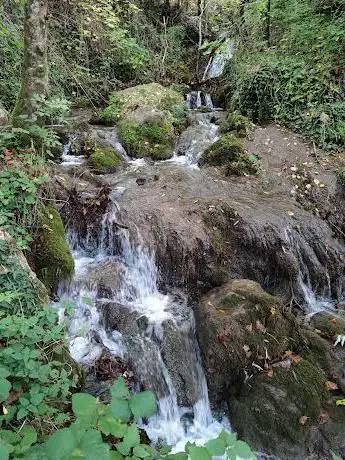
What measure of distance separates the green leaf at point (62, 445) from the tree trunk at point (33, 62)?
4.00 meters

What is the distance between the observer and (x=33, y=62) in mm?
4820

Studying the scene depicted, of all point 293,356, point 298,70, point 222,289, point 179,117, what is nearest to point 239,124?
point 298,70

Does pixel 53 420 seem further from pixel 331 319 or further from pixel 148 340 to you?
pixel 331 319

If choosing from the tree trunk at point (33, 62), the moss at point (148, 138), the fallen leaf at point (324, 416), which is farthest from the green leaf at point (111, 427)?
the moss at point (148, 138)

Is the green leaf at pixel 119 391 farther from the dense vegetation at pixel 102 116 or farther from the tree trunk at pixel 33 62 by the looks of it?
the tree trunk at pixel 33 62

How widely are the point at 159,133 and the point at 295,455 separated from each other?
23.5 ft

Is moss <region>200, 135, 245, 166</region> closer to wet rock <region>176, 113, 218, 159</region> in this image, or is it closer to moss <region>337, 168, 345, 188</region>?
wet rock <region>176, 113, 218, 159</region>

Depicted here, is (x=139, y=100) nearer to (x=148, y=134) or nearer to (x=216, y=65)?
(x=148, y=134)

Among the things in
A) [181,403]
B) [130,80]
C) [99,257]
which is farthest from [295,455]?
[130,80]

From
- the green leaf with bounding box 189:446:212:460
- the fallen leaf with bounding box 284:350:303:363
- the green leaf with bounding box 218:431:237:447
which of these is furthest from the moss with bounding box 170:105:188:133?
the green leaf with bounding box 189:446:212:460

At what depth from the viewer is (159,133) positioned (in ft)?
29.9

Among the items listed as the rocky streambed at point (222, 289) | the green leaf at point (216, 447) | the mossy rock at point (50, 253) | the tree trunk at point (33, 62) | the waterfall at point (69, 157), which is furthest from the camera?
the waterfall at point (69, 157)

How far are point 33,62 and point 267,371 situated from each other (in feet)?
15.2

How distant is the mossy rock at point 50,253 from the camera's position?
4.33 meters
